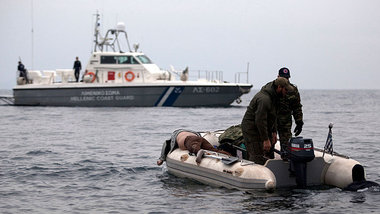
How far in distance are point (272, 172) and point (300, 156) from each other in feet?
1.71

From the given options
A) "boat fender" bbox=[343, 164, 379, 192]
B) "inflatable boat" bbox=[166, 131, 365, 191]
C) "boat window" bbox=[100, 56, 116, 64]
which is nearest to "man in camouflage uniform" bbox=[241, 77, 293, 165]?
"inflatable boat" bbox=[166, 131, 365, 191]

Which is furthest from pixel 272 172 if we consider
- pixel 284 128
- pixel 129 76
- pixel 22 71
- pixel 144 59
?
pixel 22 71

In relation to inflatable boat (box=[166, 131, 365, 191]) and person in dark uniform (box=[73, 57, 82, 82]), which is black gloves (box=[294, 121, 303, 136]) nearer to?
inflatable boat (box=[166, 131, 365, 191])

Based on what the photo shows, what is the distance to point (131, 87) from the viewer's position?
30.5m

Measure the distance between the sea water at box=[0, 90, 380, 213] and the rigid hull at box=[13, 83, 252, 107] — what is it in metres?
6.50

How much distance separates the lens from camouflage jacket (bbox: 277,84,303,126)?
34.5 feet

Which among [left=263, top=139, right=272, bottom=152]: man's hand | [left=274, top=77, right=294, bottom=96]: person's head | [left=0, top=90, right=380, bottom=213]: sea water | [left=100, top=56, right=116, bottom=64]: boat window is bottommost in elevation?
[left=0, top=90, right=380, bottom=213]: sea water

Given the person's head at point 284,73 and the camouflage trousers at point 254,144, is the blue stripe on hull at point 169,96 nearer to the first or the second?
the person's head at point 284,73

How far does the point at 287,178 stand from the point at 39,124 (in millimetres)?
16592

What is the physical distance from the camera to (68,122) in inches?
999

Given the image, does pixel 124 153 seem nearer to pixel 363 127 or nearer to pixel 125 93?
pixel 363 127

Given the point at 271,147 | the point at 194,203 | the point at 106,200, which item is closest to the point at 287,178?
the point at 271,147

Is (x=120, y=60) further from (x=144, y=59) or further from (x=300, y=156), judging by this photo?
(x=300, y=156)

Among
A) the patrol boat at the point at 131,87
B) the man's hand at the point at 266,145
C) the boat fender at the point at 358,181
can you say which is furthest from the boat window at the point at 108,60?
the boat fender at the point at 358,181
